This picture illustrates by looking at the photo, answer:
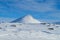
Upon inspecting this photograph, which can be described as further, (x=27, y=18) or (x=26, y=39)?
(x=27, y=18)

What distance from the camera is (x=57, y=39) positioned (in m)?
11.4

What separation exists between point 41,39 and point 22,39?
1.26 metres

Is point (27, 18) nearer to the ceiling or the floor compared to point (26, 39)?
nearer to the ceiling

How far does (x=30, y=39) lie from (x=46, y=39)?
3.68 ft

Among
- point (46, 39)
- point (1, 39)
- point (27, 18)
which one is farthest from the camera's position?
point (27, 18)

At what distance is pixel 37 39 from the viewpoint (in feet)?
36.1

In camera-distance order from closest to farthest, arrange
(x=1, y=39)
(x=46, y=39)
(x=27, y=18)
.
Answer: (x=1, y=39) < (x=46, y=39) < (x=27, y=18)

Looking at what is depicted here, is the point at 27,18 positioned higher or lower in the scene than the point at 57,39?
higher

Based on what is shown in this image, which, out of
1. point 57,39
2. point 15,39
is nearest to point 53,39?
point 57,39

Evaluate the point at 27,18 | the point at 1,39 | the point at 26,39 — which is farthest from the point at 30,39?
the point at 27,18

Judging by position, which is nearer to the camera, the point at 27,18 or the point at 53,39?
the point at 53,39

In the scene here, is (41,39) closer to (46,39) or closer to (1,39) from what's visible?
(46,39)

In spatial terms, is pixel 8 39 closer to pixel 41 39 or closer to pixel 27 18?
pixel 41 39

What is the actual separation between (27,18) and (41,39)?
102ft
